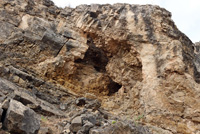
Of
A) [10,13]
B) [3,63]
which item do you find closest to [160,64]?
[3,63]

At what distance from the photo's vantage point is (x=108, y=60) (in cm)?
1427

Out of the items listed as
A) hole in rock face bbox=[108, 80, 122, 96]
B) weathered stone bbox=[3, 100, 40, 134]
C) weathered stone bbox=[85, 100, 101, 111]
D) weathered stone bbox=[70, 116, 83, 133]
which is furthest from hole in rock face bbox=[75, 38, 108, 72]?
weathered stone bbox=[3, 100, 40, 134]

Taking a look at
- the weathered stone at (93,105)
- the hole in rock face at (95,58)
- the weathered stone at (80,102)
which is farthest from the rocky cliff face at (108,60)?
the weathered stone at (93,105)

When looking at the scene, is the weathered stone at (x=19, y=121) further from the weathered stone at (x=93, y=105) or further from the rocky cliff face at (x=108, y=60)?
the weathered stone at (x=93, y=105)

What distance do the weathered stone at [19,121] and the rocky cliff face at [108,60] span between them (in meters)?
3.12

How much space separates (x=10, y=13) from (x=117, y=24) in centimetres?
662

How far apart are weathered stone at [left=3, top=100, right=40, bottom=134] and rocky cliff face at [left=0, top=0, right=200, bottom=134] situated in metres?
3.12

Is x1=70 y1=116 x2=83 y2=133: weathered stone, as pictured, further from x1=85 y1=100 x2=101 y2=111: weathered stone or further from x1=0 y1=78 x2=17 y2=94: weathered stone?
x1=85 y1=100 x2=101 y2=111: weathered stone

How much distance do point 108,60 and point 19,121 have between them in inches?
377

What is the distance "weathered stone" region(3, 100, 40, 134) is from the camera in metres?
5.14

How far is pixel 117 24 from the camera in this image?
43.3ft

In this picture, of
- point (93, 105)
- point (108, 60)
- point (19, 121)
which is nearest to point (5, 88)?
point (19, 121)

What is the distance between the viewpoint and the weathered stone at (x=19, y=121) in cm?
514

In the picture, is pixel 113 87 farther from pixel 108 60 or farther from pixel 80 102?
pixel 80 102
